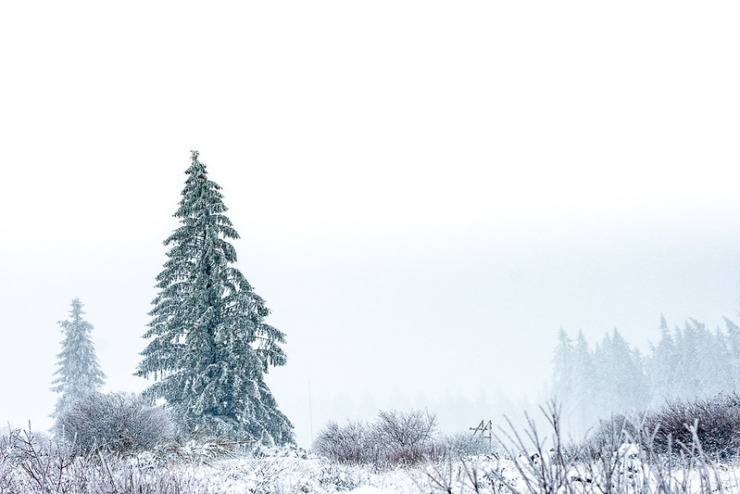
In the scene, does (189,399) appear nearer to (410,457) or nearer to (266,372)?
(266,372)

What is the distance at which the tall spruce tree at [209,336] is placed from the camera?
65.6 feet

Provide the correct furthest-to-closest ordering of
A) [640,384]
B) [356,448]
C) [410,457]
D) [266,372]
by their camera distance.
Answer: [640,384] < [266,372] < [356,448] < [410,457]

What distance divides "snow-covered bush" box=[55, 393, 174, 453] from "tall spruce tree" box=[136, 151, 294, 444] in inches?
222

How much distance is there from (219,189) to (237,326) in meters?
6.54

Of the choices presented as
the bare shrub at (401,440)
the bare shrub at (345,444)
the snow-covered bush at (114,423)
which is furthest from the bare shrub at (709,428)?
the snow-covered bush at (114,423)

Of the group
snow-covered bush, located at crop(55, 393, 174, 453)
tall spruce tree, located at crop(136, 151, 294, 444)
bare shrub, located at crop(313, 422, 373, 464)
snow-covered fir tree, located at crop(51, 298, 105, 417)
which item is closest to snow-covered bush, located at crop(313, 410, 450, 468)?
bare shrub, located at crop(313, 422, 373, 464)

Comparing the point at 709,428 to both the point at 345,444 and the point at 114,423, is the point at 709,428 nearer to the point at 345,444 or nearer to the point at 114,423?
the point at 345,444

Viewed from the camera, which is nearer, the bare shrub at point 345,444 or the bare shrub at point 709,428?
the bare shrub at point 709,428

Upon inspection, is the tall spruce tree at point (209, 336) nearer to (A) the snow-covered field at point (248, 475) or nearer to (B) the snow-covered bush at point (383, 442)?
(B) the snow-covered bush at point (383, 442)

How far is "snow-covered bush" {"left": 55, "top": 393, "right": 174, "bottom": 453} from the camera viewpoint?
12773 mm

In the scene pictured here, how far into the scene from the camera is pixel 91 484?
4.84 metres

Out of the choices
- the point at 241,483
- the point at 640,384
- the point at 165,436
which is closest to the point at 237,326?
the point at 165,436

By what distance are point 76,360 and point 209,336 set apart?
23.2 meters

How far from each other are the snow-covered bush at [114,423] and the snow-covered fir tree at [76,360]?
26.4 metres
